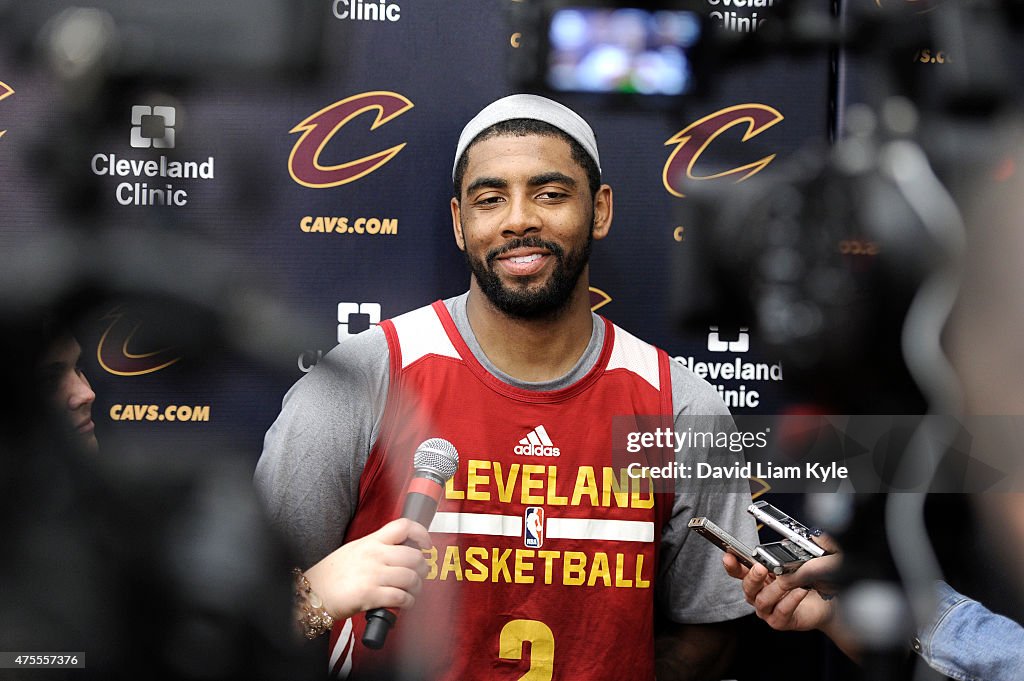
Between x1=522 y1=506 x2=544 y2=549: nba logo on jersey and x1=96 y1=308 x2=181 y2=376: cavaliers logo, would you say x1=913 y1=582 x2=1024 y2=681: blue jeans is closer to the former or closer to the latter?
x1=522 y1=506 x2=544 y2=549: nba logo on jersey

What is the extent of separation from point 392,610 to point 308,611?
16 cm

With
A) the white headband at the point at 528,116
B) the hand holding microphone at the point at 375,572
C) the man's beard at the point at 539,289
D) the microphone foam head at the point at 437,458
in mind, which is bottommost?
the hand holding microphone at the point at 375,572

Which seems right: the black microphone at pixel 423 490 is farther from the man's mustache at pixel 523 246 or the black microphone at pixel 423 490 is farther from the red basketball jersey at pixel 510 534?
the man's mustache at pixel 523 246

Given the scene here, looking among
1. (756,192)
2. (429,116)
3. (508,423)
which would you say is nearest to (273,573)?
(508,423)

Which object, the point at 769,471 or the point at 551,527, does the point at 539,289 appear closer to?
the point at 551,527

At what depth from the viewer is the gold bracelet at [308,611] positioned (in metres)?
1.75

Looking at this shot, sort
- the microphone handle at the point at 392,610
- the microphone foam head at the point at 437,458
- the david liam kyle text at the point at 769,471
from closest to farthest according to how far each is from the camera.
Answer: the microphone handle at the point at 392,610
the microphone foam head at the point at 437,458
the david liam kyle text at the point at 769,471

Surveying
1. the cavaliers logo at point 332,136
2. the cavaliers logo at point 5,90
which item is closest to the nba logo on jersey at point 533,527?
the cavaliers logo at point 332,136

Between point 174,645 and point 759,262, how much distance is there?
1275 millimetres

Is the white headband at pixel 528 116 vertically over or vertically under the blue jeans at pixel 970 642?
over

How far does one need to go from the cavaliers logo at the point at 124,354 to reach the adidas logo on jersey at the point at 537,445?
0.64 meters

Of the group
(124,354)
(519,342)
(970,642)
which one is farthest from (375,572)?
(970,642)

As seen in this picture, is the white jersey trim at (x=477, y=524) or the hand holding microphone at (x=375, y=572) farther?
the white jersey trim at (x=477, y=524)

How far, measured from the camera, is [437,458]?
5.87ft
